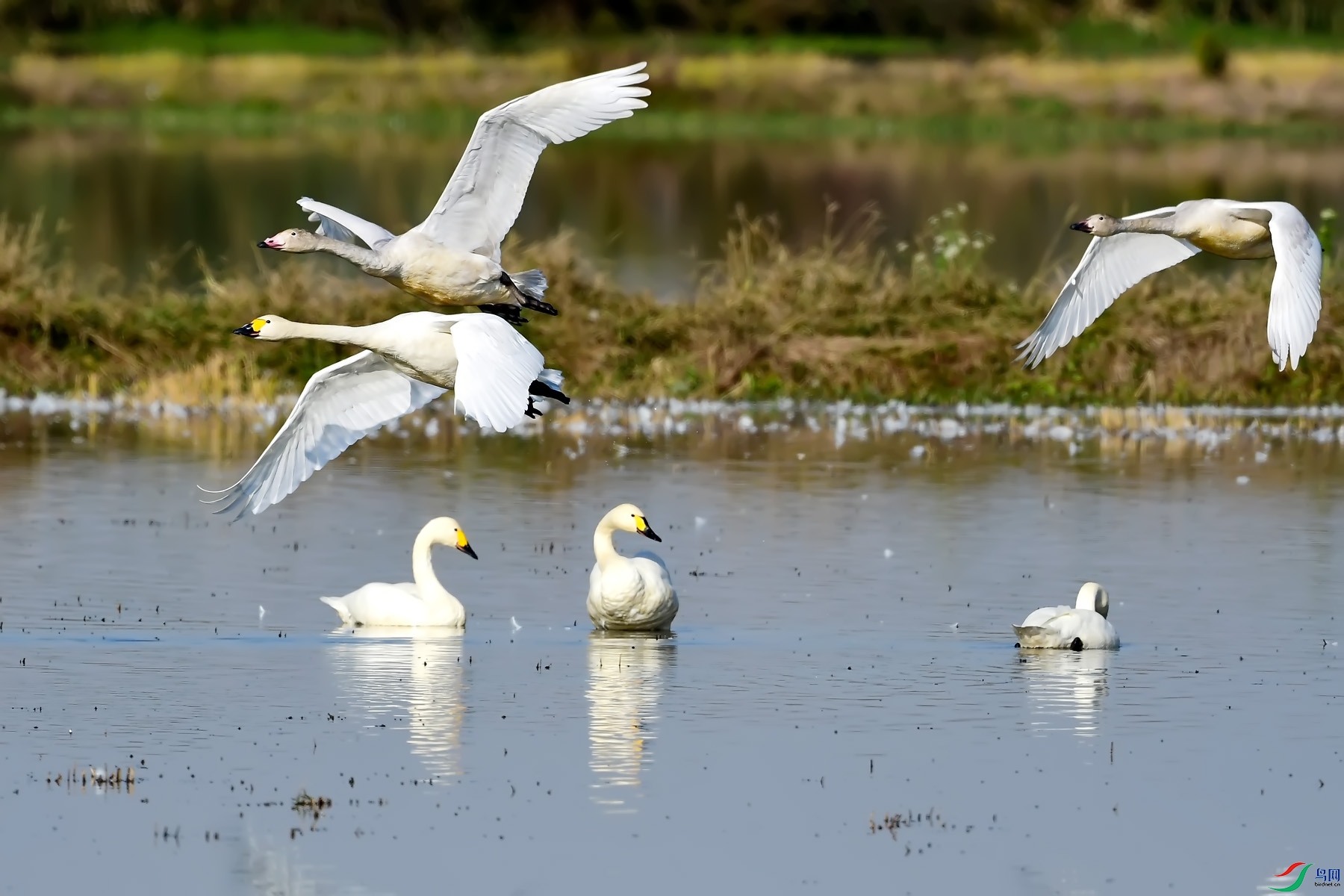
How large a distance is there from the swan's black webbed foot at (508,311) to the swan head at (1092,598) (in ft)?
11.3

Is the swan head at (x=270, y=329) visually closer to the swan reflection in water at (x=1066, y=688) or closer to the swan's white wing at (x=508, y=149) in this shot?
the swan's white wing at (x=508, y=149)

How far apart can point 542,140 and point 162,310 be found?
44.3 feet

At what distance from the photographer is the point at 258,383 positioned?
26672 mm

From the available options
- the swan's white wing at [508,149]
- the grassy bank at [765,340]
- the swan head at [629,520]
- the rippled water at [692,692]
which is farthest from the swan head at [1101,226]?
the grassy bank at [765,340]

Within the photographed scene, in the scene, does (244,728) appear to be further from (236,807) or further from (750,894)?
(750,894)

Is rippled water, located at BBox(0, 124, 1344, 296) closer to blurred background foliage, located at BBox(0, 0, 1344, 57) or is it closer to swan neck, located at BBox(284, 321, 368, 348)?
blurred background foliage, located at BBox(0, 0, 1344, 57)

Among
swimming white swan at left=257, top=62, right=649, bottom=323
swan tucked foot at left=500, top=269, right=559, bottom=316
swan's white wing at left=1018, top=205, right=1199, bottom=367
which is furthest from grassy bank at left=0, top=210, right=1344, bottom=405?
swimming white swan at left=257, top=62, right=649, bottom=323

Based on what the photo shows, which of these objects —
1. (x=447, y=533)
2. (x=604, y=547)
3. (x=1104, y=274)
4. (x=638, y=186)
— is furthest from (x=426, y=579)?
(x=638, y=186)

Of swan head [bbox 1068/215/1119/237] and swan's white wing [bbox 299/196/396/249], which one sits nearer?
swan's white wing [bbox 299/196/396/249]

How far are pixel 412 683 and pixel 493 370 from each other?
76.2 inches

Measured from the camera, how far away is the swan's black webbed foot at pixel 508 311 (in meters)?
14.8

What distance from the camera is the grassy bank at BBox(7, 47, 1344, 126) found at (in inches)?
2746

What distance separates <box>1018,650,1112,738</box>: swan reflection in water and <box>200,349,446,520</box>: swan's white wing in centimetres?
351

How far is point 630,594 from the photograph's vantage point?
15.8 meters
